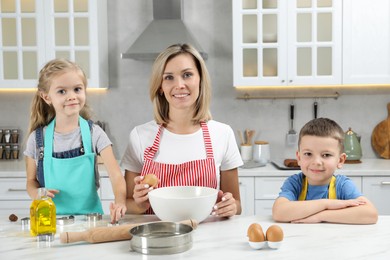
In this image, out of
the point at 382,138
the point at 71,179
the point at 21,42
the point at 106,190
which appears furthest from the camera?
the point at 382,138

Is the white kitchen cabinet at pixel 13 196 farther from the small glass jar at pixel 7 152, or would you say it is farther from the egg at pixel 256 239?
the egg at pixel 256 239

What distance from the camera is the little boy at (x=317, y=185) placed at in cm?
174

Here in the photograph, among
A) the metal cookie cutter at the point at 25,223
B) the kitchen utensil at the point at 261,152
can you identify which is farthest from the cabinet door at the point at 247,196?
the metal cookie cutter at the point at 25,223

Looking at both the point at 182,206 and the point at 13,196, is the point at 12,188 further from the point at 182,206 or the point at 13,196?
the point at 182,206

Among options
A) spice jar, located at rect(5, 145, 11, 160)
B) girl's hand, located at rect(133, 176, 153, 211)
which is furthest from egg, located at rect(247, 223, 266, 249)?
spice jar, located at rect(5, 145, 11, 160)

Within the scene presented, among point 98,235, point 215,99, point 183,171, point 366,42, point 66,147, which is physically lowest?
point 98,235

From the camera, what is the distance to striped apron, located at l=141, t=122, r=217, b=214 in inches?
82.5

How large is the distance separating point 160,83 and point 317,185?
0.72 m

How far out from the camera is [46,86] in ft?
6.78

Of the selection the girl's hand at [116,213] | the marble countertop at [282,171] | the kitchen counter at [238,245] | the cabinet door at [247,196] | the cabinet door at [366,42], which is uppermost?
the cabinet door at [366,42]

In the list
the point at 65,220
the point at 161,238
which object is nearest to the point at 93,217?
the point at 65,220

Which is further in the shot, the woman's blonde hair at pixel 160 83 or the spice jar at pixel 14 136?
the spice jar at pixel 14 136

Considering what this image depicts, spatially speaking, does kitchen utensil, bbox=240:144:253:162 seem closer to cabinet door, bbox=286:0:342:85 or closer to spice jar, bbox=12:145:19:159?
cabinet door, bbox=286:0:342:85

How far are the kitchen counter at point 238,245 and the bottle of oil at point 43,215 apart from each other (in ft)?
0.11
